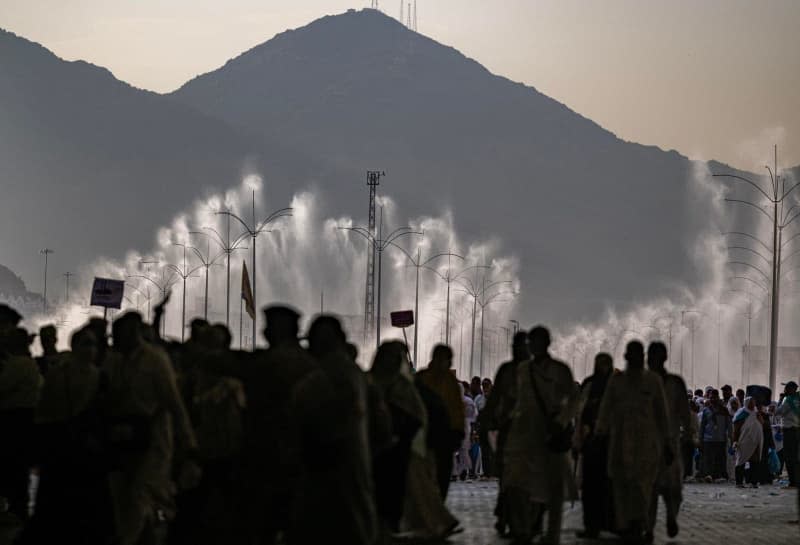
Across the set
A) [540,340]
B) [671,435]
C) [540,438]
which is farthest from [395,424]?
[671,435]

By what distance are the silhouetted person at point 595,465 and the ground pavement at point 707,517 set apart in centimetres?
22

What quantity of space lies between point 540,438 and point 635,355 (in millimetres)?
1311

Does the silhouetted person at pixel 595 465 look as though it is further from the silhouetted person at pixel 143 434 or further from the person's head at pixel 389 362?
the silhouetted person at pixel 143 434

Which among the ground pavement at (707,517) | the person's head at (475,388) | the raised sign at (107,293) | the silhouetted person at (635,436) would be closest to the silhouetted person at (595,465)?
the ground pavement at (707,517)

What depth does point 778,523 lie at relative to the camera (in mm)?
19750

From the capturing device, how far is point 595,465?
17750mm

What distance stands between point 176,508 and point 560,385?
4.32 m

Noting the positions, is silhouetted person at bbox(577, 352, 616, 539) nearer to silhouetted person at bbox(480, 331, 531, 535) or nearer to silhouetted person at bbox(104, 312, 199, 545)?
silhouetted person at bbox(480, 331, 531, 535)

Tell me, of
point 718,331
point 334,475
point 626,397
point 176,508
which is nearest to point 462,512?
point 626,397

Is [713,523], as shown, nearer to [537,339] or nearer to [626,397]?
[626,397]

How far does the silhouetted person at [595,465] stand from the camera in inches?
689

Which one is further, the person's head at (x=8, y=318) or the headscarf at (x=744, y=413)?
the headscarf at (x=744, y=413)

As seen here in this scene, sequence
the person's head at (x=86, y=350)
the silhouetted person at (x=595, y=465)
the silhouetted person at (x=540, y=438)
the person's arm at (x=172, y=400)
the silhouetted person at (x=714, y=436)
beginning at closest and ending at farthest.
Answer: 1. the person's arm at (x=172, y=400)
2. the person's head at (x=86, y=350)
3. the silhouetted person at (x=540, y=438)
4. the silhouetted person at (x=595, y=465)
5. the silhouetted person at (x=714, y=436)

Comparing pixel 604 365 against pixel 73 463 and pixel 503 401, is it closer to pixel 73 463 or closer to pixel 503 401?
pixel 503 401
